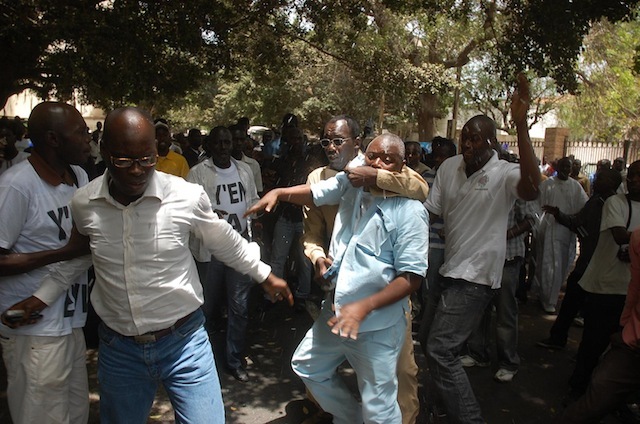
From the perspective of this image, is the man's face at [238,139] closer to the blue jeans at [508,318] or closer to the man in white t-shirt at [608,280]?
the blue jeans at [508,318]

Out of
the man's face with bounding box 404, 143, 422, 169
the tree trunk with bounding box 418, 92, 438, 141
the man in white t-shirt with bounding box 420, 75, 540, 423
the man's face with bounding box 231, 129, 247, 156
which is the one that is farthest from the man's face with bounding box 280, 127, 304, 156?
the tree trunk with bounding box 418, 92, 438, 141

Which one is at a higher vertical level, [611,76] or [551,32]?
[611,76]

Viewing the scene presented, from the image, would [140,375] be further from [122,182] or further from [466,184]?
[466,184]

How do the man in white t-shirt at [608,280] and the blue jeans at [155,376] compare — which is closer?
the blue jeans at [155,376]

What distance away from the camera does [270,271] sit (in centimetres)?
270

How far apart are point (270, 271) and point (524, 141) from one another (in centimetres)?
163

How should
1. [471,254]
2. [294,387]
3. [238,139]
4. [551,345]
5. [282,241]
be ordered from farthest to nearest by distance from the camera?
[238,139] < [282,241] < [551,345] < [294,387] < [471,254]

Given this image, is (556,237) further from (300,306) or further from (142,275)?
(142,275)

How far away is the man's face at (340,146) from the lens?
3764 millimetres

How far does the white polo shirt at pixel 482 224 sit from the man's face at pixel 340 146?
2.68 feet

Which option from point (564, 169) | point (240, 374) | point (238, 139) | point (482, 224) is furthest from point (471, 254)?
point (564, 169)

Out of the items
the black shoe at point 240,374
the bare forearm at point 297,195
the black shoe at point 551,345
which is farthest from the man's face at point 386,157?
the black shoe at point 551,345

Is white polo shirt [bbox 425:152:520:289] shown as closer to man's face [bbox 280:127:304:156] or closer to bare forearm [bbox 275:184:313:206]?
bare forearm [bbox 275:184:313:206]

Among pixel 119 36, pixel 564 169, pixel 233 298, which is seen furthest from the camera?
pixel 564 169
